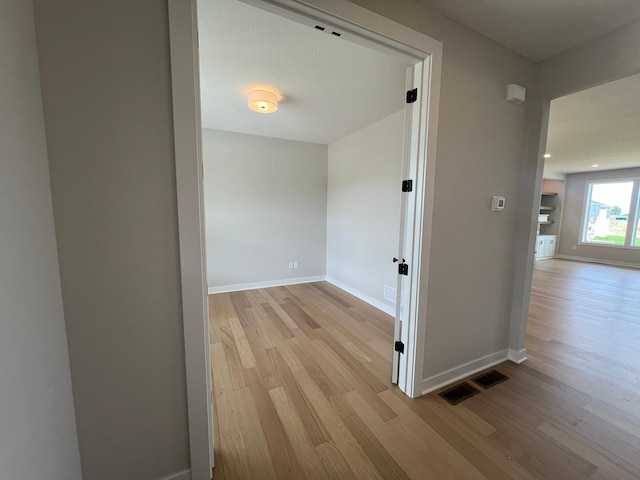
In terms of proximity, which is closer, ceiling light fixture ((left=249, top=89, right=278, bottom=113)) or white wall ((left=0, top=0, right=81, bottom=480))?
white wall ((left=0, top=0, right=81, bottom=480))

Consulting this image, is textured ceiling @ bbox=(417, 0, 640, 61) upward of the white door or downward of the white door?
upward

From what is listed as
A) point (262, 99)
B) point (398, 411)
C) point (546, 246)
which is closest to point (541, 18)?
point (262, 99)

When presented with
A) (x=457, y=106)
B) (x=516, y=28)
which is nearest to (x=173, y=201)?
(x=457, y=106)

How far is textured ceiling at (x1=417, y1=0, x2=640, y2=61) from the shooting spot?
1.44 metres

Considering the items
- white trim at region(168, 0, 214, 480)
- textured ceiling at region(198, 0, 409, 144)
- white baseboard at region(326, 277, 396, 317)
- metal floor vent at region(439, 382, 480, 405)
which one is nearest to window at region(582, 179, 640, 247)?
white baseboard at region(326, 277, 396, 317)

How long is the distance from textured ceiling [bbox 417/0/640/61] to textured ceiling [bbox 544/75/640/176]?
3.37ft

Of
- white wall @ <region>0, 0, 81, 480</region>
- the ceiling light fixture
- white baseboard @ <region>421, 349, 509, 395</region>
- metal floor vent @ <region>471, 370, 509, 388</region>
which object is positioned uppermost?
the ceiling light fixture

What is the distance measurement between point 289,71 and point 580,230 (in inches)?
382

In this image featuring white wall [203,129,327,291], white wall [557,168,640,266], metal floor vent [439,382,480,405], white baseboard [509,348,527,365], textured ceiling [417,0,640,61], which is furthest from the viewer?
white wall [557,168,640,266]

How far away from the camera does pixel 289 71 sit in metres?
2.13

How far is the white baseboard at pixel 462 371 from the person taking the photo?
1.88 meters

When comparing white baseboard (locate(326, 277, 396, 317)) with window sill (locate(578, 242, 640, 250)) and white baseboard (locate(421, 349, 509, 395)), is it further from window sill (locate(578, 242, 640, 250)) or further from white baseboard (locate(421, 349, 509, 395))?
window sill (locate(578, 242, 640, 250))

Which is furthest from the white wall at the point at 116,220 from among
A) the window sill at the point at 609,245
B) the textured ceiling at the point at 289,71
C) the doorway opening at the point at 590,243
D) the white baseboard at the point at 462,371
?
the window sill at the point at 609,245

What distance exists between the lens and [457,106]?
170 centimetres
